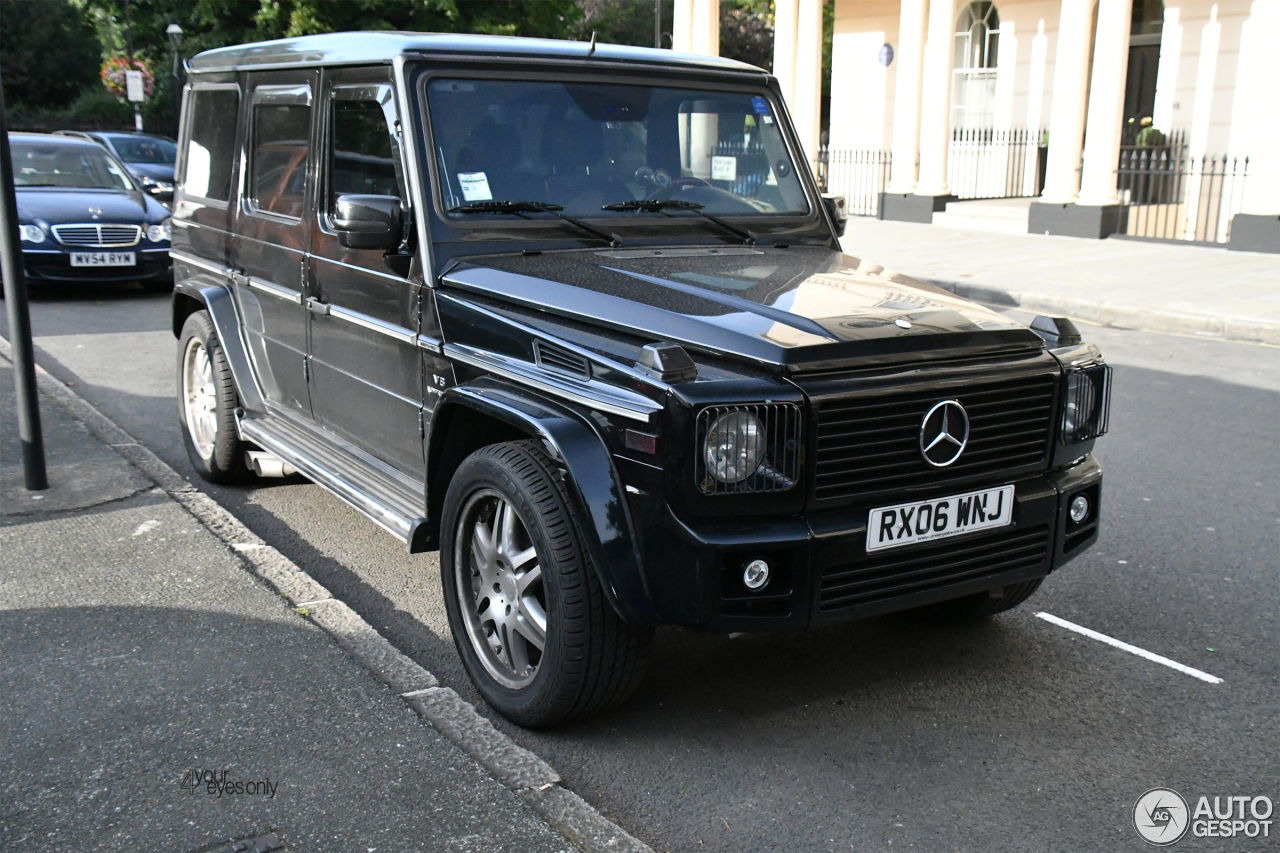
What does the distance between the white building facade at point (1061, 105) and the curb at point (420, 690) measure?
47.6 ft

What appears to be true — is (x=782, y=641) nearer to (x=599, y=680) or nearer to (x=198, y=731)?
(x=599, y=680)

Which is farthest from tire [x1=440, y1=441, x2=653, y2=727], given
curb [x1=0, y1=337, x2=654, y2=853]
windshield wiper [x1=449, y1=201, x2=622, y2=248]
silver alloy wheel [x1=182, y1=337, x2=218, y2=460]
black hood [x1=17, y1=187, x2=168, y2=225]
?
black hood [x1=17, y1=187, x2=168, y2=225]

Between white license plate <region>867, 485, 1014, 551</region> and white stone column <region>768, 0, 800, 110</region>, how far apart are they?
69.7 ft

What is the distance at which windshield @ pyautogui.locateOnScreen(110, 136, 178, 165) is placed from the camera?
878 inches

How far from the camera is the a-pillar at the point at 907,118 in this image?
2114cm

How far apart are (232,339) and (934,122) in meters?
17.6

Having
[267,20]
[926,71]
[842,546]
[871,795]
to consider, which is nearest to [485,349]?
[842,546]

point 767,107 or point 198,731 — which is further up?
point 767,107

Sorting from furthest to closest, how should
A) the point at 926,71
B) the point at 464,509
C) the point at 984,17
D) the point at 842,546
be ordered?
1. the point at 984,17
2. the point at 926,71
3. the point at 464,509
4. the point at 842,546

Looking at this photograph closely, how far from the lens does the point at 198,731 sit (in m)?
3.37

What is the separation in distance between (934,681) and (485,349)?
182 centimetres

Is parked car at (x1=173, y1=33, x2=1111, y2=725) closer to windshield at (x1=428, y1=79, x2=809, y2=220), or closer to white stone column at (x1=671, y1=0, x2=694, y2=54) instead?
windshield at (x1=428, y1=79, x2=809, y2=220)

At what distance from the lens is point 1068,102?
18.2 meters

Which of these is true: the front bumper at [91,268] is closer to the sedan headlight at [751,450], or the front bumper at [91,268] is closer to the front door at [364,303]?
the front door at [364,303]
